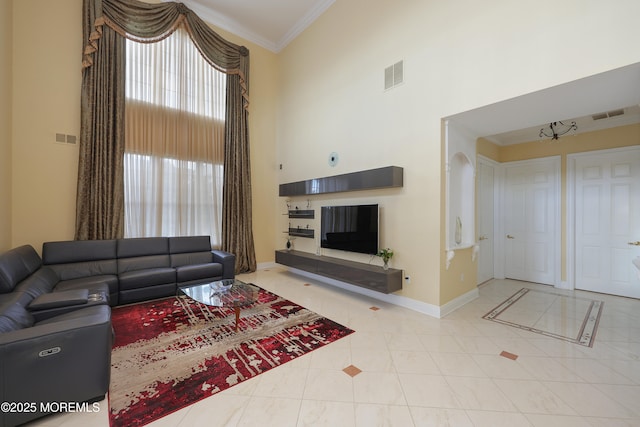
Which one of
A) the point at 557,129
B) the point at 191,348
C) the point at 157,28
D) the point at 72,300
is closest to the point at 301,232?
the point at 191,348

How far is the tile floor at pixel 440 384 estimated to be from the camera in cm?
163

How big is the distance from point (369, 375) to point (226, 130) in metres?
5.01

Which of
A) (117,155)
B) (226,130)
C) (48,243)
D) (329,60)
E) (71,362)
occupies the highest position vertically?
(329,60)

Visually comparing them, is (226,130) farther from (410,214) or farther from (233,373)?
(233,373)

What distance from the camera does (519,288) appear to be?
14.8ft

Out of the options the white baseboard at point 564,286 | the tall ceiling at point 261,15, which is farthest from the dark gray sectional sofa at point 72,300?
the white baseboard at point 564,286

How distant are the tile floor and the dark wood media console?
525 mm

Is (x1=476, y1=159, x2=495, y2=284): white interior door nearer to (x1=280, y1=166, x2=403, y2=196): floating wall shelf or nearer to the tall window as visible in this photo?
(x1=280, y1=166, x2=403, y2=196): floating wall shelf

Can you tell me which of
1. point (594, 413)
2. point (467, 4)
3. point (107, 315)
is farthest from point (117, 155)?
point (594, 413)

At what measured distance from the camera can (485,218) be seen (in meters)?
5.00

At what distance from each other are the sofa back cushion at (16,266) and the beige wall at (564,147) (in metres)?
6.50

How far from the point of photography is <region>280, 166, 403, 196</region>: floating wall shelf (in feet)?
11.5

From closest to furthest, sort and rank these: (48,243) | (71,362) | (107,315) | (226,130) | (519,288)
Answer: (71,362), (107,315), (48,243), (519,288), (226,130)

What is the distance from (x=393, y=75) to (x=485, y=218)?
3298 millimetres
